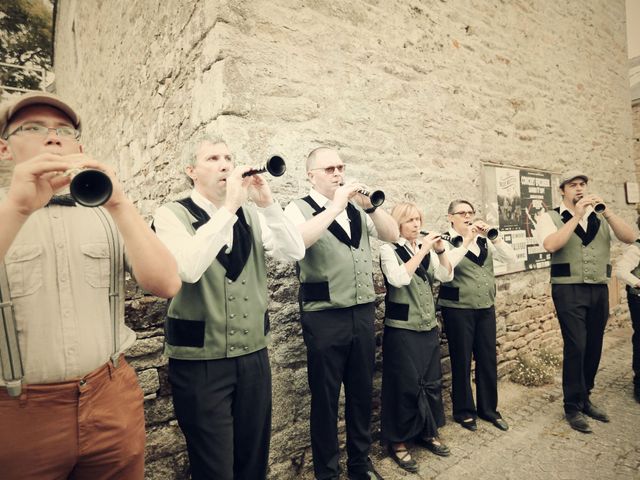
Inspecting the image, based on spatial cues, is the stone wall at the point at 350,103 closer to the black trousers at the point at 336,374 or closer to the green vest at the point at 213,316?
the black trousers at the point at 336,374

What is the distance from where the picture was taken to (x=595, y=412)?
10.8 feet

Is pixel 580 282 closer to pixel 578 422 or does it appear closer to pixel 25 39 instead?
pixel 578 422

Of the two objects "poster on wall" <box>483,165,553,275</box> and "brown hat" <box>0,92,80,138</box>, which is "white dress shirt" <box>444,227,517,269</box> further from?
"brown hat" <box>0,92,80,138</box>

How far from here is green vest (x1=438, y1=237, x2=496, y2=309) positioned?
10.7ft

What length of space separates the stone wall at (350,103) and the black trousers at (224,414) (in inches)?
21.9

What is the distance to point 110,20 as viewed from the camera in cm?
489

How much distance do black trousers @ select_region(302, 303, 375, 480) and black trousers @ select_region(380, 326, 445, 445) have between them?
382mm

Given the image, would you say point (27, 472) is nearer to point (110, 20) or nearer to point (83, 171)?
point (83, 171)

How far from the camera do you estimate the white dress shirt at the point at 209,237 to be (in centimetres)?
152

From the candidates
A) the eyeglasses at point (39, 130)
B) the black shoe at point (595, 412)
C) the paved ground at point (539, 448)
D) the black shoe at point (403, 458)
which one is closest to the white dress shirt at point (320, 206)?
the eyeglasses at point (39, 130)

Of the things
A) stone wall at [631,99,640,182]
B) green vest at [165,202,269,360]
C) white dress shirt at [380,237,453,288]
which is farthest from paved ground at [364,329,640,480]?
stone wall at [631,99,640,182]

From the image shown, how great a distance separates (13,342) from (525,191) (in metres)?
5.30

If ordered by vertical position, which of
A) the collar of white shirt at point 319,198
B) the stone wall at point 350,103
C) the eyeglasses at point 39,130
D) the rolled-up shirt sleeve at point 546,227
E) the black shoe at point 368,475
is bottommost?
the black shoe at point 368,475

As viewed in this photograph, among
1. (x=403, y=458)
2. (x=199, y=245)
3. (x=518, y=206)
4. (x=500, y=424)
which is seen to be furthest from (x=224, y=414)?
(x=518, y=206)
